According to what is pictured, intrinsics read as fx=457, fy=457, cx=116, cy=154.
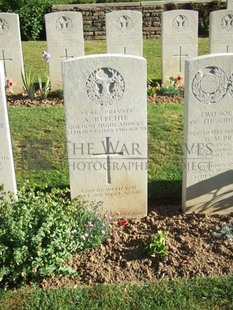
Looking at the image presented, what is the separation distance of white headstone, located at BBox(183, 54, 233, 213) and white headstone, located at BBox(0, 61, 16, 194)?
1.79 metres

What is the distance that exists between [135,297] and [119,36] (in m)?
6.38

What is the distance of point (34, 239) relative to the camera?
371 cm

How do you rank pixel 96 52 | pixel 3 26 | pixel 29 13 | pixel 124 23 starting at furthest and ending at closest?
pixel 29 13, pixel 96 52, pixel 124 23, pixel 3 26

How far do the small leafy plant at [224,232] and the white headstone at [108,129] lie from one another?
2.84ft

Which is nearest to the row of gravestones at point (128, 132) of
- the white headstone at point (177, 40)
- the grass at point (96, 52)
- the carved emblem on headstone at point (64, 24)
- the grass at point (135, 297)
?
the grass at point (135, 297)

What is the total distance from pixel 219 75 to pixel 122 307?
238cm

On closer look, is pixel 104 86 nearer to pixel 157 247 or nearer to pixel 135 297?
pixel 157 247

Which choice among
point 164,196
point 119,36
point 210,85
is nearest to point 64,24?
point 119,36

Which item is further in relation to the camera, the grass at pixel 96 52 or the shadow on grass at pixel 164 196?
the grass at pixel 96 52

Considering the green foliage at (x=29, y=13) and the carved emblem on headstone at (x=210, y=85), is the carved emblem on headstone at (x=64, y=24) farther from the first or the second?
the green foliage at (x=29, y=13)

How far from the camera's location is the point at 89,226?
14.2 ft

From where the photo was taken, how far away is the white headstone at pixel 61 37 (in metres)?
8.79

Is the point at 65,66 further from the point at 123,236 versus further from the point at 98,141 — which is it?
the point at 123,236

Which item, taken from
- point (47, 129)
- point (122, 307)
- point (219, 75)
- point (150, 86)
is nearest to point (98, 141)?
point (219, 75)
